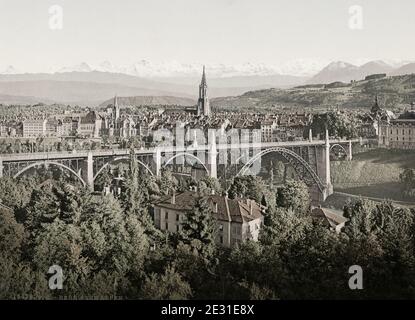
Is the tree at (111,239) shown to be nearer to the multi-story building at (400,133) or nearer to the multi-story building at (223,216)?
the multi-story building at (223,216)

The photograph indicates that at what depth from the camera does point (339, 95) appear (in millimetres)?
125188

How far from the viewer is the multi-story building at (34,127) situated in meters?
77.3

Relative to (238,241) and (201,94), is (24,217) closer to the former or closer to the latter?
(238,241)

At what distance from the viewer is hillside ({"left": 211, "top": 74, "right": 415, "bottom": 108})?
110m

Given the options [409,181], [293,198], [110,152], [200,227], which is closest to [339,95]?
[409,181]

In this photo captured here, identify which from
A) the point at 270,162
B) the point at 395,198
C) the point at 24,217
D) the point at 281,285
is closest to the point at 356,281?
the point at 281,285

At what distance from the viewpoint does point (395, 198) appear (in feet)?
166

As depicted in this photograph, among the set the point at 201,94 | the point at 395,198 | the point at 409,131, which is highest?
the point at 201,94

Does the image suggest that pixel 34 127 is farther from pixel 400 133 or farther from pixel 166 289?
pixel 166 289

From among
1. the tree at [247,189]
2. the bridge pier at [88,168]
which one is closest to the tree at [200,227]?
the tree at [247,189]
